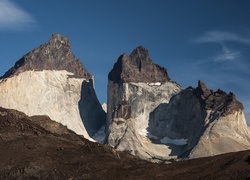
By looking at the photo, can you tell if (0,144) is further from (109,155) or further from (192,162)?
(192,162)

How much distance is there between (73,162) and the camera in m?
72.4

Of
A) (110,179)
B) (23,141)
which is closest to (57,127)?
(23,141)

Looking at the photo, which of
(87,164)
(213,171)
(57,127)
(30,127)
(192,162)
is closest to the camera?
→ (213,171)

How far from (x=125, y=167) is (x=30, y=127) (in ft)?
67.8

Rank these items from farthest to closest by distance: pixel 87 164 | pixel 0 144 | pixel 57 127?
1. pixel 57 127
2. pixel 0 144
3. pixel 87 164

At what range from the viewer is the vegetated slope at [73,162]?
61.4 m

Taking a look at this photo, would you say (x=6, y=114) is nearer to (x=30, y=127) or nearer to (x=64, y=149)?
(x=30, y=127)

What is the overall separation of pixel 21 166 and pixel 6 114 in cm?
1910

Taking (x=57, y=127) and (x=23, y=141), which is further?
(x=57, y=127)

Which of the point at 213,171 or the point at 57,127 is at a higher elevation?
the point at 57,127

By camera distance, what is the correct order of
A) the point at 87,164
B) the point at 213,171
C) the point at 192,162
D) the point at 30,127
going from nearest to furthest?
Result: the point at 213,171 → the point at 192,162 → the point at 87,164 → the point at 30,127

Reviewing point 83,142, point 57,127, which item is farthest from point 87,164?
point 57,127

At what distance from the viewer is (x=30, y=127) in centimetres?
8556

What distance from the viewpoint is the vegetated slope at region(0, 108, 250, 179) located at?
6138 cm
